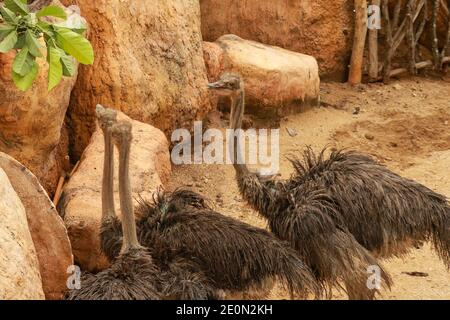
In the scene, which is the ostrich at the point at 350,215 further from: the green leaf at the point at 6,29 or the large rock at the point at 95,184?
the green leaf at the point at 6,29

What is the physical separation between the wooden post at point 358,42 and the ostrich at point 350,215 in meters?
4.34

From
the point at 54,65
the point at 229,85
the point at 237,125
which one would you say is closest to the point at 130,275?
the point at 54,65

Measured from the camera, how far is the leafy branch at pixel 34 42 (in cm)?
520

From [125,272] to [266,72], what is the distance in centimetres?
461

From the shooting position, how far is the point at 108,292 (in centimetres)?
479

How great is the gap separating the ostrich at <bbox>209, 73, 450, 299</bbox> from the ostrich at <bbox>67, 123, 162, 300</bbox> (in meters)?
1.19

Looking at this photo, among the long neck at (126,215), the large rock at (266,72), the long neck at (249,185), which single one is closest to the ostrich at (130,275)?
the long neck at (126,215)

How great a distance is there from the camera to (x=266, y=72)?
30.6 ft

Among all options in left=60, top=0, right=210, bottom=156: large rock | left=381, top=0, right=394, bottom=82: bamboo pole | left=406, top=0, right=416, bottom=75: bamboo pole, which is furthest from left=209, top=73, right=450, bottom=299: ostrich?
left=406, top=0, right=416, bottom=75: bamboo pole

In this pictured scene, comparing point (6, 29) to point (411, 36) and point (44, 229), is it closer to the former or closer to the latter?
point (44, 229)

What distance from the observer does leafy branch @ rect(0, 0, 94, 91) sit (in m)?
5.20

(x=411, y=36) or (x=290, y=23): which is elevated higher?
(x=290, y=23)

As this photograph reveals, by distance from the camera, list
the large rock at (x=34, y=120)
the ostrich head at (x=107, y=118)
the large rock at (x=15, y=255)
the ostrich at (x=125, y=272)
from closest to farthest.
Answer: the large rock at (x=15, y=255) → the ostrich at (x=125, y=272) → the ostrich head at (x=107, y=118) → the large rock at (x=34, y=120)
